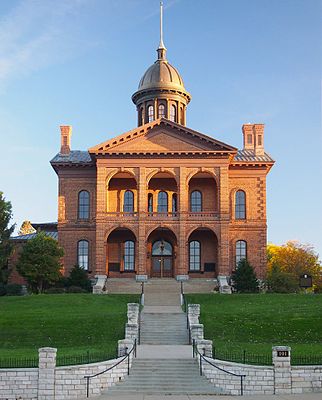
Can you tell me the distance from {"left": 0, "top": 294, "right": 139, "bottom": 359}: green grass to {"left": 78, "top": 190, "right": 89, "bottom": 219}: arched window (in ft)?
48.1

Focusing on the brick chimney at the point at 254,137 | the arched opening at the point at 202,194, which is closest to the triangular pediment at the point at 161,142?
the arched opening at the point at 202,194

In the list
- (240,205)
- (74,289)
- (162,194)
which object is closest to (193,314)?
(74,289)

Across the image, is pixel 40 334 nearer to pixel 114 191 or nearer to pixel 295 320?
pixel 295 320

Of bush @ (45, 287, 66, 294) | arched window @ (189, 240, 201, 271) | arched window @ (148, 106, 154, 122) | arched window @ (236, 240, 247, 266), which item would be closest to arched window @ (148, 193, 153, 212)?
arched window @ (189, 240, 201, 271)

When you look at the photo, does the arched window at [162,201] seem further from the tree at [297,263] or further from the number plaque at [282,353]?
the number plaque at [282,353]

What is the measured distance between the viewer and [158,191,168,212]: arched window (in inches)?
2173

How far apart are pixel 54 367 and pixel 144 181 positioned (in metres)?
30.2

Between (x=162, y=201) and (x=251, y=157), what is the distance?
8651mm

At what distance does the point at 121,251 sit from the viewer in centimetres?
5419

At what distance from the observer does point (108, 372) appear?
24.0 meters

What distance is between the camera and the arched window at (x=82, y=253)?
5406 cm

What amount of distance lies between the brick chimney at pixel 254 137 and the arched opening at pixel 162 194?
7.93 metres

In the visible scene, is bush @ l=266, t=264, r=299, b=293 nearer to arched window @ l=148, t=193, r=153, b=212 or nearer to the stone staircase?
arched window @ l=148, t=193, r=153, b=212

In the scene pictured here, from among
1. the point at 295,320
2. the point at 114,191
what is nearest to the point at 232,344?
the point at 295,320
